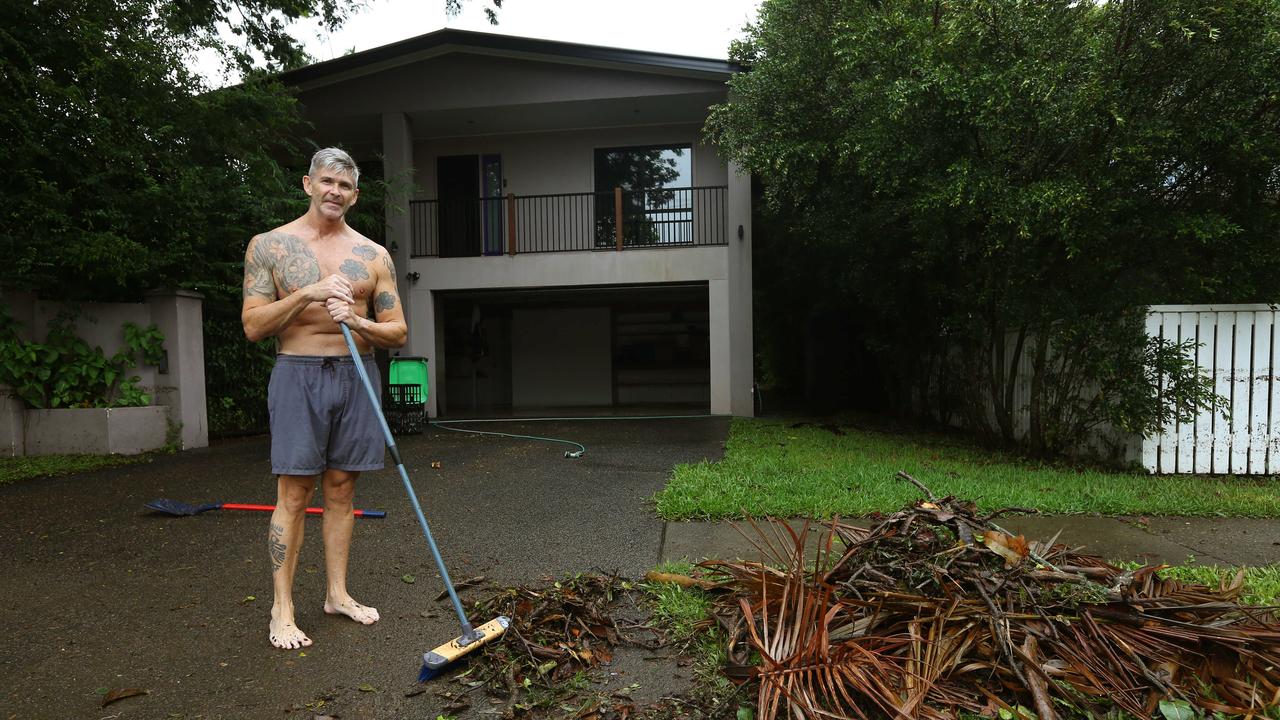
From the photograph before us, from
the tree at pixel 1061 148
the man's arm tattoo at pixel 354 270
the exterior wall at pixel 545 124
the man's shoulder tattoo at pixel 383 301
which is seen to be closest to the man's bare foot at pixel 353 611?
the man's shoulder tattoo at pixel 383 301

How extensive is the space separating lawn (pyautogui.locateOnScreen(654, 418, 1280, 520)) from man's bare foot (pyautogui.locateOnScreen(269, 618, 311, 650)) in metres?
2.19

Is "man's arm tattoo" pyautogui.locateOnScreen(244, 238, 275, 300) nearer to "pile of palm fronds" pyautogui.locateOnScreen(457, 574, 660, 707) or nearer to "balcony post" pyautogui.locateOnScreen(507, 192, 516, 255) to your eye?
"pile of palm fronds" pyautogui.locateOnScreen(457, 574, 660, 707)

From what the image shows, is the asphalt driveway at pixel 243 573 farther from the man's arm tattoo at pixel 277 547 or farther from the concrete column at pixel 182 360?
the concrete column at pixel 182 360

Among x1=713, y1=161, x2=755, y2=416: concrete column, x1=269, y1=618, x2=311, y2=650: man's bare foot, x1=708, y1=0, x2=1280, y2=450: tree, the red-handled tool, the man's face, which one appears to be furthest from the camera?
x1=713, y1=161, x2=755, y2=416: concrete column

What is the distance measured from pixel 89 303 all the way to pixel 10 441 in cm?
154

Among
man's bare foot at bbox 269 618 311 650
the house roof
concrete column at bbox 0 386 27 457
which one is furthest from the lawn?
concrete column at bbox 0 386 27 457

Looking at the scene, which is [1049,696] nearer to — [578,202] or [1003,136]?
[1003,136]

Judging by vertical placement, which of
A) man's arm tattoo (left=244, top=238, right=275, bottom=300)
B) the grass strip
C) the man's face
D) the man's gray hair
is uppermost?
the man's gray hair

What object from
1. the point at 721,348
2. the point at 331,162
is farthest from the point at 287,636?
the point at 721,348

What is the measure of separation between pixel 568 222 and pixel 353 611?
10136mm

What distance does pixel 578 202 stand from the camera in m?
12.1

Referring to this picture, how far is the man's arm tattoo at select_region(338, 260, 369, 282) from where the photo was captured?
8.52ft

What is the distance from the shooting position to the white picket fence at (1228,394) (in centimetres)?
511

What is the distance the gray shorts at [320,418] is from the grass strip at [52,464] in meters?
5.09
